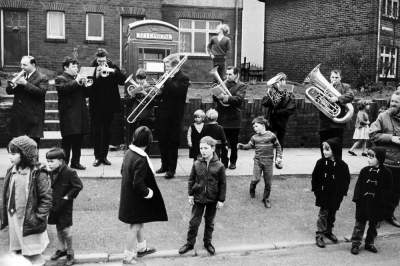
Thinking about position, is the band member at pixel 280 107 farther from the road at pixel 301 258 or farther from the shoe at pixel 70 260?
the shoe at pixel 70 260

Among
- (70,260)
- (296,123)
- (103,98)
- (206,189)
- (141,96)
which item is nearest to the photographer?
(70,260)

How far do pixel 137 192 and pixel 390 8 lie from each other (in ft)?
62.0

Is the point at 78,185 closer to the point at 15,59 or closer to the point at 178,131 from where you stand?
the point at 178,131

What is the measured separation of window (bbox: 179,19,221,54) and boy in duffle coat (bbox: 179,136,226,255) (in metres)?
16.2

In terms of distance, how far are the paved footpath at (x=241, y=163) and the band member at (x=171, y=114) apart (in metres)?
0.51

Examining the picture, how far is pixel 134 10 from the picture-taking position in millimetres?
20562

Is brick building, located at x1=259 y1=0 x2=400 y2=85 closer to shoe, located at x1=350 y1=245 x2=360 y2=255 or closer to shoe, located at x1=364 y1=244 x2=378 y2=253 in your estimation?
shoe, located at x1=364 y1=244 x2=378 y2=253

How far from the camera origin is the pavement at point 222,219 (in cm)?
686

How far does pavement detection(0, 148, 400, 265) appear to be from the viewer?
686 centimetres

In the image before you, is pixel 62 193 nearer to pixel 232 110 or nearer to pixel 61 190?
pixel 61 190

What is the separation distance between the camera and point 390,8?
21953 mm

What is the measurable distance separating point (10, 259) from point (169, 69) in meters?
7.42

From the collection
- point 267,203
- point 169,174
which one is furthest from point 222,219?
point 169,174

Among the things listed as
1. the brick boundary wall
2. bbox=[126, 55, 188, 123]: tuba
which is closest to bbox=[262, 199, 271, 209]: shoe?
bbox=[126, 55, 188, 123]: tuba
